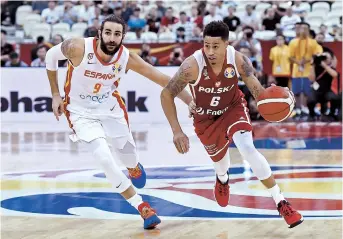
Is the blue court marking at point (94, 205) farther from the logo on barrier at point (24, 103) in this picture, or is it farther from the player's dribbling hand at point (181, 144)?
the logo on barrier at point (24, 103)

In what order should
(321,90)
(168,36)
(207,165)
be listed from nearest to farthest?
1. (207,165)
2. (321,90)
3. (168,36)

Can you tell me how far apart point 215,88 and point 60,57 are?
1.58 metres

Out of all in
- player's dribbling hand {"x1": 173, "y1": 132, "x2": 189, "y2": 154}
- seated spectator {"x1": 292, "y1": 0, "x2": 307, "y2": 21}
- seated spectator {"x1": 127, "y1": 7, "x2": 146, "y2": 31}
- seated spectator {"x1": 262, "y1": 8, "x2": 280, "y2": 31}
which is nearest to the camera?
player's dribbling hand {"x1": 173, "y1": 132, "x2": 189, "y2": 154}

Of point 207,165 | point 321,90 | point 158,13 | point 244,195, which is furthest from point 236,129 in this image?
point 158,13

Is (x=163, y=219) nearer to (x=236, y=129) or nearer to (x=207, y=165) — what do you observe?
(x=236, y=129)

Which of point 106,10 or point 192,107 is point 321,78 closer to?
point 106,10

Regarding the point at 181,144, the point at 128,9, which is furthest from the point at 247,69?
the point at 128,9

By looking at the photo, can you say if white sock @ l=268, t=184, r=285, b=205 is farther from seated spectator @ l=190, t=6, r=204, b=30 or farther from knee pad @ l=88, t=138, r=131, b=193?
seated spectator @ l=190, t=6, r=204, b=30

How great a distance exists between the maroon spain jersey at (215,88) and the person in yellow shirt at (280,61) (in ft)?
34.9

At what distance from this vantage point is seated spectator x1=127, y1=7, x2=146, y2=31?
790 inches

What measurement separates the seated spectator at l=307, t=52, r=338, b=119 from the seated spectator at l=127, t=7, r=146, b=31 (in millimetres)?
4672

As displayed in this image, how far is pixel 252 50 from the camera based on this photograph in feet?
59.4

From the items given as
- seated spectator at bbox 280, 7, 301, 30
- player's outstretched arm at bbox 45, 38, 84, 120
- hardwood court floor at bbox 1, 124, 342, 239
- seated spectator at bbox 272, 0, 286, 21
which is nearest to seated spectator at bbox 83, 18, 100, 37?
seated spectator at bbox 272, 0, 286, 21

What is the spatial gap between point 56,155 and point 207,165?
2.63m
